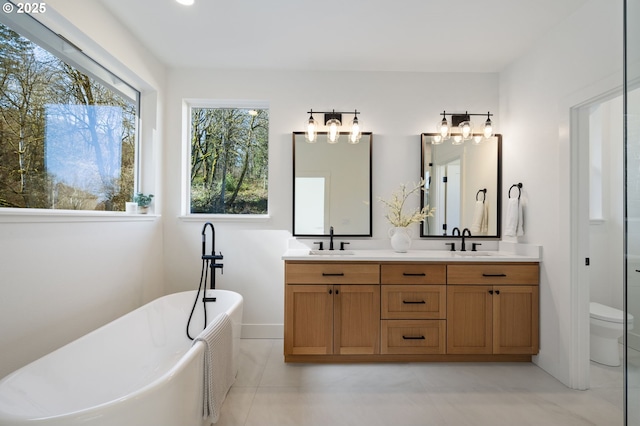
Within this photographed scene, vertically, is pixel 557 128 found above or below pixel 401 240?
above

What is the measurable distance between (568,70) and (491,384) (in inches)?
92.0

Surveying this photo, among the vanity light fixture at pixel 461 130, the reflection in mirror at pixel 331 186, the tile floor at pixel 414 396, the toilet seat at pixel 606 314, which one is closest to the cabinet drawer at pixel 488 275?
the toilet seat at pixel 606 314

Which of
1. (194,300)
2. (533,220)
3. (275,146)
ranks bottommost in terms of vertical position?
(194,300)

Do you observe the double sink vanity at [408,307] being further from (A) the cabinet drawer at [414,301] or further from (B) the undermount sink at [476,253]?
(B) the undermount sink at [476,253]

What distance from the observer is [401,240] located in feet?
9.19

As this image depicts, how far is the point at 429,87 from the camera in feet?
10.0

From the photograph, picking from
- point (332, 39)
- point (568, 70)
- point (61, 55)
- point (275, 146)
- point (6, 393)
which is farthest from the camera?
point (275, 146)

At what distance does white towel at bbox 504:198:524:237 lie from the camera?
2.66 meters

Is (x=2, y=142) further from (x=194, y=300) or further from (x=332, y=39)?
(x=332, y=39)

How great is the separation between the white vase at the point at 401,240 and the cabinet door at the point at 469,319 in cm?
51

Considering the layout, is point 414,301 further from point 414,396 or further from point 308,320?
point 308,320

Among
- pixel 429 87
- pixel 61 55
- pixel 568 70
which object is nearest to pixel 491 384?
pixel 568 70

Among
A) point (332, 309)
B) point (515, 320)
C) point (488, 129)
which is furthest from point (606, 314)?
point (332, 309)

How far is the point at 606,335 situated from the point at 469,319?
1.11 meters
